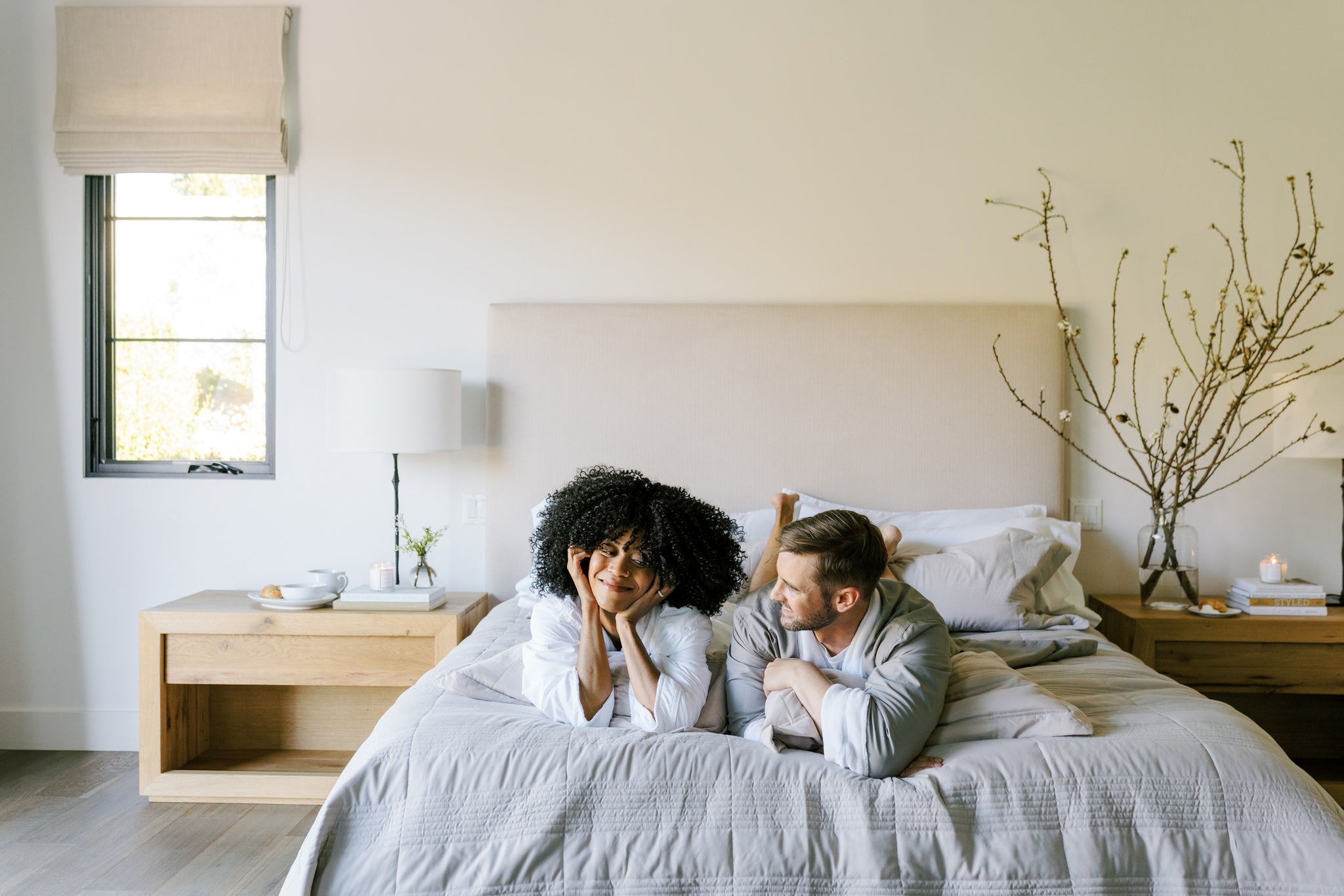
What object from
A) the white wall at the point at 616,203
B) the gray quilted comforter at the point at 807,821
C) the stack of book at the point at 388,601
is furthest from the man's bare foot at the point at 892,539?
the stack of book at the point at 388,601

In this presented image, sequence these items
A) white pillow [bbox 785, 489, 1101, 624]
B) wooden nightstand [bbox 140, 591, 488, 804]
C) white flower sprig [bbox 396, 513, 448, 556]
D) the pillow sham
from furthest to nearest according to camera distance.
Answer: white flower sprig [bbox 396, 513, 448, 556] → wooden nightstand [bbox 140, 591, 488, 804] → white pillow [bbox 785, 489, 1101, 624] → the pillow sham

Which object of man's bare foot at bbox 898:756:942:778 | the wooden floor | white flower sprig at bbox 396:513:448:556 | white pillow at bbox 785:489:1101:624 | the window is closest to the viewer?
man's bare foot at bbox 898:756:942:778

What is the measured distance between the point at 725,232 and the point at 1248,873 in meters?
2.32

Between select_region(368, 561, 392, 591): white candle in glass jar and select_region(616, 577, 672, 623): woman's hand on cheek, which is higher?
select_region(616, 577, 672, 623): woman's hand on cheek

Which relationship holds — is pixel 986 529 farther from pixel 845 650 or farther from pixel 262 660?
pixel 262 660

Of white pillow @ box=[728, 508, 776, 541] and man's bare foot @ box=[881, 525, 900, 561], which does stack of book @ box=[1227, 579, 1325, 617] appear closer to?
man's bare foot @ box=[881, 525, 900, 561]

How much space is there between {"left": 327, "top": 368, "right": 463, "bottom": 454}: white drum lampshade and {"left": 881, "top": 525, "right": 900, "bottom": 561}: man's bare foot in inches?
53.7

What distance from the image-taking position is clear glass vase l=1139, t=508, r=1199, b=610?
9.79ft

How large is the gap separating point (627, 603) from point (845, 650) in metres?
0.41

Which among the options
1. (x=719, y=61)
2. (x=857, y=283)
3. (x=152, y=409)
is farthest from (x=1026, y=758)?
(x=152, y=409)

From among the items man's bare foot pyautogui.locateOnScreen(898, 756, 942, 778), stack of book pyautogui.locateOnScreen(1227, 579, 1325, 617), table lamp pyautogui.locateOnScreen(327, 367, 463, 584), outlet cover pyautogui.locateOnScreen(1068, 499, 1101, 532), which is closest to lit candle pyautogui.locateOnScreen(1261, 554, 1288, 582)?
stack of book pyautogui.locateOnScreen(1227, 579, 1325, 617)

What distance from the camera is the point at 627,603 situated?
72.9 inches

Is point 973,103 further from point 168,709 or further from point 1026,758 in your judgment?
point 168,709

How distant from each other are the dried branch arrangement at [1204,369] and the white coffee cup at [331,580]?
86.8 inches
